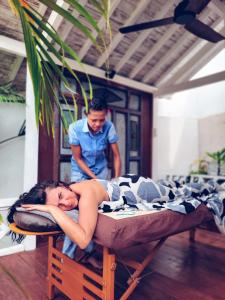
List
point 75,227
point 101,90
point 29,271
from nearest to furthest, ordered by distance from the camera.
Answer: point 75,227, point 29,271, point 101,90

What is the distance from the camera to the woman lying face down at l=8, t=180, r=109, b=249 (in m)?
1.32

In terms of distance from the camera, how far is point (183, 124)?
4.74m

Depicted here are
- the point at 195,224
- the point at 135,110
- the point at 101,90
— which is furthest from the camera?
the point at 135,110

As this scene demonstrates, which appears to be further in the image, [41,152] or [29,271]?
Answer: [41,152]

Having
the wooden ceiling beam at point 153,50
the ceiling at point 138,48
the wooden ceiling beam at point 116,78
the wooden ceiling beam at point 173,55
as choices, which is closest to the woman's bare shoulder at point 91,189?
the ceiling at point 138,48

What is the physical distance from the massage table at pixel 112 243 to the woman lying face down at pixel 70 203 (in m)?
0.08

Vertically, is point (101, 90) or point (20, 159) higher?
A: point (101, 90)

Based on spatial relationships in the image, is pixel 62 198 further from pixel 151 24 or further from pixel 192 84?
pixel 192 84

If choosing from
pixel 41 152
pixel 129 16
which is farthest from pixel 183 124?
pixel 41 152

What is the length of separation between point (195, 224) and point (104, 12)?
1.54 meters

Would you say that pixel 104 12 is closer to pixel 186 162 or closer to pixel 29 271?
pixel 29 271

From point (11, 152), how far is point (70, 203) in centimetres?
136

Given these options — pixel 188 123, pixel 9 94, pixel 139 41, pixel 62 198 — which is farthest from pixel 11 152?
pixel 188 123

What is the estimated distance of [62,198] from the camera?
1610mm
